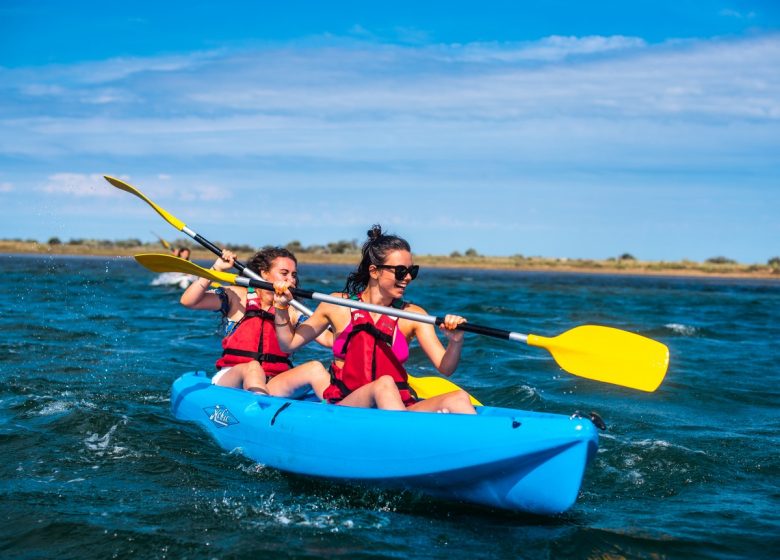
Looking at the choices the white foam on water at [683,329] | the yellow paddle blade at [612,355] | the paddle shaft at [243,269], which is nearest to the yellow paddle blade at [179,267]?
the paddle shaft at [243,269]

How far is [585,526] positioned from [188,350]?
756 centimetres

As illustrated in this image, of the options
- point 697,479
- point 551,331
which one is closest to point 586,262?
point 551,331

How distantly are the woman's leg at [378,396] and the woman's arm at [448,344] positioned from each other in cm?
31

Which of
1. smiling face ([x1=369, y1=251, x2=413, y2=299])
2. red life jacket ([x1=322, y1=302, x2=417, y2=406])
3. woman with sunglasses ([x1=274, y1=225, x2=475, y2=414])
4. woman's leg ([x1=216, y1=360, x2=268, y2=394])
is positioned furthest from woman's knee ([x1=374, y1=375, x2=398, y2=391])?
woman's leg ([x1=216, y1=360, x2=268, y2=394])

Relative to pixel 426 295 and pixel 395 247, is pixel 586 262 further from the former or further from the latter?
pixel 395 247

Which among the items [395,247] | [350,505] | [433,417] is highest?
[395,247]

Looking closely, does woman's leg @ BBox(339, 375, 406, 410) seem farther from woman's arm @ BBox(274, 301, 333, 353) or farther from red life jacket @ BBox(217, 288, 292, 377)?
red life jacket @ BBox(217, 288, 292, 377)

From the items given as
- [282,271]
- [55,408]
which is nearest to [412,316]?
[282,271]

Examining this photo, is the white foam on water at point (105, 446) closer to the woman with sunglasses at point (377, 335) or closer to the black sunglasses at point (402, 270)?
the woman with sunglasses at point (377, 335)

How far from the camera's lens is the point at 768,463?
18.5 ft

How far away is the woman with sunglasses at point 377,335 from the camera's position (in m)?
5.05

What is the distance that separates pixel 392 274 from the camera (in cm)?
517

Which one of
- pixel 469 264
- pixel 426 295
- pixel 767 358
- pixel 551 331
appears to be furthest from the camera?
pixel 469 264

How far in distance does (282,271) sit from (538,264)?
5571 cm
